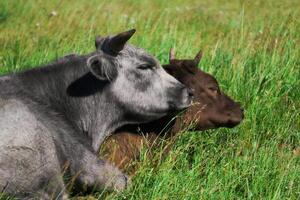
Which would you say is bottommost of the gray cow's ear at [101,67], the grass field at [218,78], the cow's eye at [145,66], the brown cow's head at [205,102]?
the grass field at [218,78]

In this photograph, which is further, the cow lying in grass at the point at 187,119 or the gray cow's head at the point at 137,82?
the cow lying in grass at the point at 187,119

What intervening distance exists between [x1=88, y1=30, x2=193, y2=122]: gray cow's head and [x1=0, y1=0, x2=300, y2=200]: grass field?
397 mm

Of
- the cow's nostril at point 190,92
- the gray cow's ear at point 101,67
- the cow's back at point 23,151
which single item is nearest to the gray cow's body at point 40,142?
the cow's back at point 23,151

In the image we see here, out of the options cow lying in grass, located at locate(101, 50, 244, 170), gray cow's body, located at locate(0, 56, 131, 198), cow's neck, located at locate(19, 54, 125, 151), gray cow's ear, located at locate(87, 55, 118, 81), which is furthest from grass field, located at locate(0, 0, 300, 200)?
gray cow's ear, located at locate(87, 55, 118, 81)

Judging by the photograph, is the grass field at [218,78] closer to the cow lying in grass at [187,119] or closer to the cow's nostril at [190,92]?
the cow lying in grass at [187,119]

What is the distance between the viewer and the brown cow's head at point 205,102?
24.3 ft

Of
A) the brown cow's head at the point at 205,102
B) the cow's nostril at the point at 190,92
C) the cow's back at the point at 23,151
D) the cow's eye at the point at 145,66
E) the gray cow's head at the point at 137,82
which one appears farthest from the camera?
the brown cow's head at the point at 205,102

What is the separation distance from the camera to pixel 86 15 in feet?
40.7

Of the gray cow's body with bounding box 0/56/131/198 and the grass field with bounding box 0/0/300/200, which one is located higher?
the gray cow's body with bounding box 0/56/131/198

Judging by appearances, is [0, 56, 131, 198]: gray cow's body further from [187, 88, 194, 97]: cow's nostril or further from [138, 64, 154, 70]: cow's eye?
[187, 88, 194, 97]: cow's nostril

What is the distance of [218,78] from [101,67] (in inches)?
91.8

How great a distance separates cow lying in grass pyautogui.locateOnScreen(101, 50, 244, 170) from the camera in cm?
701

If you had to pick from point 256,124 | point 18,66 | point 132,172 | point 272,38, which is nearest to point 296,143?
point 256,124

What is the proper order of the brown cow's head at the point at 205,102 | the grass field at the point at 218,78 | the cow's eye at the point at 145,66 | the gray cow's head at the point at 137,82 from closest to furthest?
the grass field at the point at 218,78 → the gray cow's head at the point at 137,82 → the cow's eye at the point at 145,66 → the brown cow's head at the point at 205,102
